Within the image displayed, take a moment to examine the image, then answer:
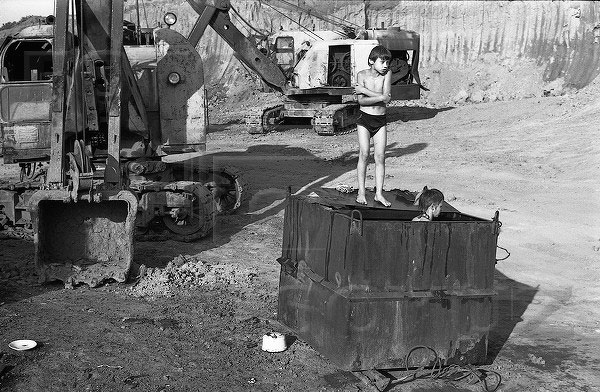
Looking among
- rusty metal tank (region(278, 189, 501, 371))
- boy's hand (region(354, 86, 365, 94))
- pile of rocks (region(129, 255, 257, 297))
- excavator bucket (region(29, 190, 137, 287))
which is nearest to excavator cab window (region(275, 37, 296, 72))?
pile of rocks (region(129, 255, 257, 297))

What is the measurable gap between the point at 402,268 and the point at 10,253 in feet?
18.9

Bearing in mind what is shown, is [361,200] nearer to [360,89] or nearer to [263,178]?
[360,89]

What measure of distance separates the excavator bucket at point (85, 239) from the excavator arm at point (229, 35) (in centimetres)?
680

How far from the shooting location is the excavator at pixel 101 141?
8.85 m

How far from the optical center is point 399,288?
6.24 metres

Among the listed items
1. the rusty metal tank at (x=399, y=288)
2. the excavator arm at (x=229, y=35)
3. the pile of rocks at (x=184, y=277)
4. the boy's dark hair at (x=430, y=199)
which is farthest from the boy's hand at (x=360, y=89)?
the excavator arm at (x=229, y=35)

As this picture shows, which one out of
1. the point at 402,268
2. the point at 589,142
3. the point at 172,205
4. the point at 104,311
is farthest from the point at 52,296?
the point at 589,142

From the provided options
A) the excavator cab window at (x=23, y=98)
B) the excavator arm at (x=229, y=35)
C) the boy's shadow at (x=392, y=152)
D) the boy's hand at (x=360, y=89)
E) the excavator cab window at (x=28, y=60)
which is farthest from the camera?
the boy's shadow at (x=392, y=152)

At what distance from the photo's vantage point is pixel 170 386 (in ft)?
20.1

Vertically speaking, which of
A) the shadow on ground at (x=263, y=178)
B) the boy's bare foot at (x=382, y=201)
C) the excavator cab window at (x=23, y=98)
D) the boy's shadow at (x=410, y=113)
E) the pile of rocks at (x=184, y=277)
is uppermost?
the excavator cab window at (x=23, y=98)

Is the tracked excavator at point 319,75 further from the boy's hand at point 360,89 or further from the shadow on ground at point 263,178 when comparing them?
the boy's hand at point 360,89

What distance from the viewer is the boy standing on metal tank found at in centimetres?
775

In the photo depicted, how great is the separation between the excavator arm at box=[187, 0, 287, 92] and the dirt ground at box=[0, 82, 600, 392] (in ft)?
9.75

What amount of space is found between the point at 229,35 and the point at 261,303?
1036 cm
